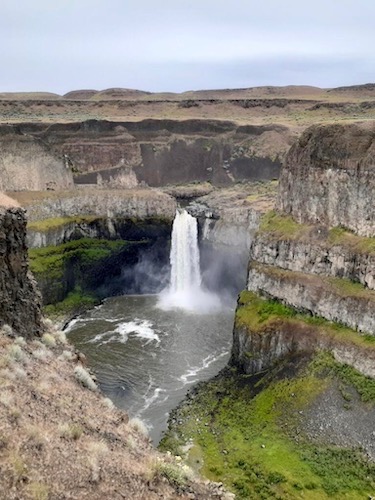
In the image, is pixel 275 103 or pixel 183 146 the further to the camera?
pixel 275 103

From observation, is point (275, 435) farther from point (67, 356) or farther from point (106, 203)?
point (106, 203)

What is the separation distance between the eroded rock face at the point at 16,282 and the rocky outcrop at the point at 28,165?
4319cm

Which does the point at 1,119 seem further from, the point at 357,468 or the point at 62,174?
the point at 357,468

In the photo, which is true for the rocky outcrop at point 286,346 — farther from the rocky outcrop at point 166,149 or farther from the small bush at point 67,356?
the rocky outcrop at point 166,149

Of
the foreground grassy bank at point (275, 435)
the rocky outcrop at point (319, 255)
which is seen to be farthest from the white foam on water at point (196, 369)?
the rocky outcrop at point (319, 255)

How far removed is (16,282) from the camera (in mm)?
18406

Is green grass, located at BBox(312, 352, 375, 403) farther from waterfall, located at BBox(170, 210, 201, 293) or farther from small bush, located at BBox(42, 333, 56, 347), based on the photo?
waterfall, located at BBox(170, 210, 201, 293)

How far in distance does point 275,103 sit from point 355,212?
78179 millimetres

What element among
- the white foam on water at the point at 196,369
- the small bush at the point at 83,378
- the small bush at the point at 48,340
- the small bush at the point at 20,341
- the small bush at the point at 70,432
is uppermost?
the small bush at the point at 70,432

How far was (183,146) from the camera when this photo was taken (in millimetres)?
83438

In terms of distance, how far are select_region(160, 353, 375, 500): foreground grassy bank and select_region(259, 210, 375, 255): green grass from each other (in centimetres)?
684

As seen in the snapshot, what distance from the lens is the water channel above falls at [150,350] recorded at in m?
35.0

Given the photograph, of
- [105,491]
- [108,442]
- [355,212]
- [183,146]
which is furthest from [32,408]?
[183,146]

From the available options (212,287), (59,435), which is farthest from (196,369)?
(59,435)
